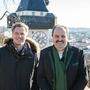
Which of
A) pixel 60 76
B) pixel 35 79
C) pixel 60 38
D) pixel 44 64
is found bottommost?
pixel 35 79

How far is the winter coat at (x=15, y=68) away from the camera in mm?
4906

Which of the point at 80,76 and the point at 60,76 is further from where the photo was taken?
the point at 80,76

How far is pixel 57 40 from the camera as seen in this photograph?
4664 millimetres

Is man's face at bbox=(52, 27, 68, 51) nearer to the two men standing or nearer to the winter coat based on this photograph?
the two men standing

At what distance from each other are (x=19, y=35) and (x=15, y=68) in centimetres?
38

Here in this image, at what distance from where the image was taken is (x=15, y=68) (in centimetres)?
491

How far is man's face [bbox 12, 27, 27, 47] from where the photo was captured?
4820mm

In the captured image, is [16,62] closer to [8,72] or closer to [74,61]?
[8,72]

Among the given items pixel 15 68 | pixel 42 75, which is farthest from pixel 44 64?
pixel 15 68

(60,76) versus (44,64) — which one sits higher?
(44,64)

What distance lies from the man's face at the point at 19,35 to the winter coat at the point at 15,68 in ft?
0.34

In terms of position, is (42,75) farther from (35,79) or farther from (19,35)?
(19,35)

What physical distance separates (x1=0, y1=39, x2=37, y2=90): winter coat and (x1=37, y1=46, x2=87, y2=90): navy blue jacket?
7.1 inches

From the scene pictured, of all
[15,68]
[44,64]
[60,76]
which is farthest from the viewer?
[15,68]
